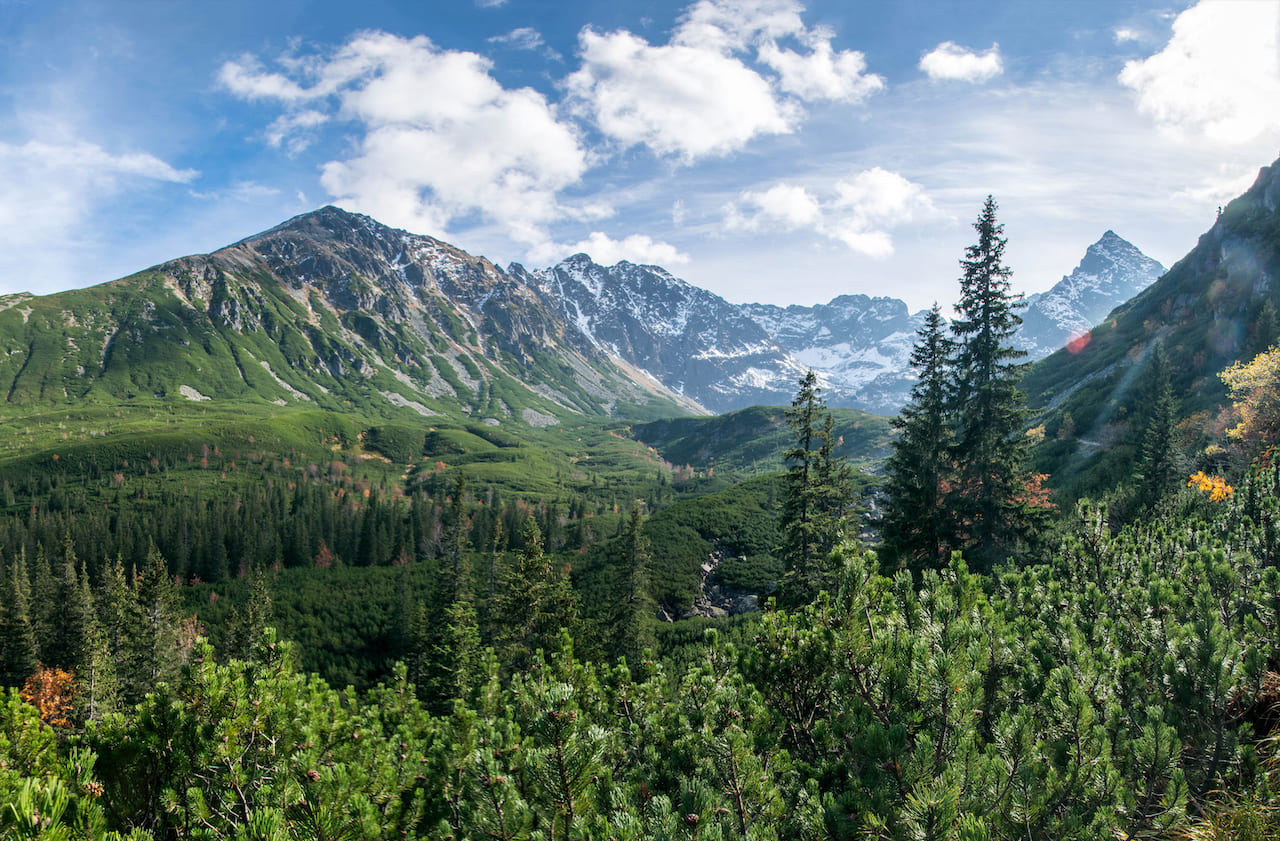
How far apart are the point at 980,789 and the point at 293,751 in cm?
730

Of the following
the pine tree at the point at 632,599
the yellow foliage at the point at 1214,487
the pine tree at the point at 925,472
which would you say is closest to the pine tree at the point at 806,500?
the pine tree at the point at 925,472

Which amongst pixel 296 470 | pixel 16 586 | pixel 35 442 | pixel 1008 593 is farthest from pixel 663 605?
pixel 35 442

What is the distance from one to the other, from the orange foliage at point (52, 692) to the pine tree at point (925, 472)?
57.8 meters

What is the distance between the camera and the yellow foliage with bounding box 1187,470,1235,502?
14.4 meters

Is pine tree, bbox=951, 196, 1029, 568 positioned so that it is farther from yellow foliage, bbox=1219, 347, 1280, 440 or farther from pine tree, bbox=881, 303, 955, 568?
yellow foliage, bbox=1219, 347, 1280, 440

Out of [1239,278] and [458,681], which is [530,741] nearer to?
[458,681]

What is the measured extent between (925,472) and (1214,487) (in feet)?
27.9

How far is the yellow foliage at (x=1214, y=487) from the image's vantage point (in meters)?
14.4

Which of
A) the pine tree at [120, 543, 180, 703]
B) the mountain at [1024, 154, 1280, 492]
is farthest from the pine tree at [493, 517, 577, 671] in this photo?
the mountain at [1024, 154, 1280, 492]

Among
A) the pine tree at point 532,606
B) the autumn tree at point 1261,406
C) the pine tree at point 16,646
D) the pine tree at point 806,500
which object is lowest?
the pine tree at point 16,646

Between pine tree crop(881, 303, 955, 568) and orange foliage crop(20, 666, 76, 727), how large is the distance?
2275 inches

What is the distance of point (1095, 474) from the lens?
47.6 m

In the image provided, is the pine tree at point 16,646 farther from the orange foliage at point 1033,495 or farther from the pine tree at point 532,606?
the orange foliage at point 1033,495

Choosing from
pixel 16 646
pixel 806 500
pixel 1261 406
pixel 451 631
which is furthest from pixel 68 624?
pixel 1261 406
